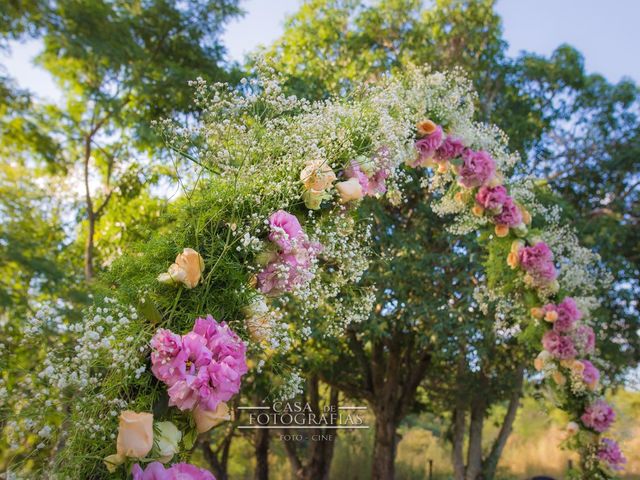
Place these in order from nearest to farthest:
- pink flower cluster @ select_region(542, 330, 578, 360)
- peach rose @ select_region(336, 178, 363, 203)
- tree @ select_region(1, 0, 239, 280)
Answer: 1. peach rose @ select_region(336, 178, 363, 203)
2. pink flower cluster @ select_region(542, 330, 578, 360)
3. tree @ select_region(1, 0, 239, 280)

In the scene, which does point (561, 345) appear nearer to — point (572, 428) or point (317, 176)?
point (572, 428)

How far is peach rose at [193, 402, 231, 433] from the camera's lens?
5.58 ft

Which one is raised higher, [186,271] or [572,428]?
[186,271]

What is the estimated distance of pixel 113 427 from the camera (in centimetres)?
157

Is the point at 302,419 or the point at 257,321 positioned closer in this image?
the point at 257,321

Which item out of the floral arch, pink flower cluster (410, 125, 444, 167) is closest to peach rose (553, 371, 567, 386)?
pink flower cluster (410, 125, 444, 167)

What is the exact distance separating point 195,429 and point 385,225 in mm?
6296

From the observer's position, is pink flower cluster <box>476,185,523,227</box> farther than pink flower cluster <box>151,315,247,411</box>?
Yes

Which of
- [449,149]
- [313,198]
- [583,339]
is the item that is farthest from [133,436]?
[583,339]

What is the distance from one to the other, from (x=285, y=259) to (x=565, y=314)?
2.58 m

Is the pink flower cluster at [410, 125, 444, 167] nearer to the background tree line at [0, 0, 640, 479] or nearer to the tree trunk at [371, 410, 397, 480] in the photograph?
the background tree line at [0, 0, 640, 479]

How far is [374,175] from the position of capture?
2.67m

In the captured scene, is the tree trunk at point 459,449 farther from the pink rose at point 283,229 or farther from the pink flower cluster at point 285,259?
the pink rose at point 283,229

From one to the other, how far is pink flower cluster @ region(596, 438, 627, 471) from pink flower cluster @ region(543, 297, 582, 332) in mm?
878
